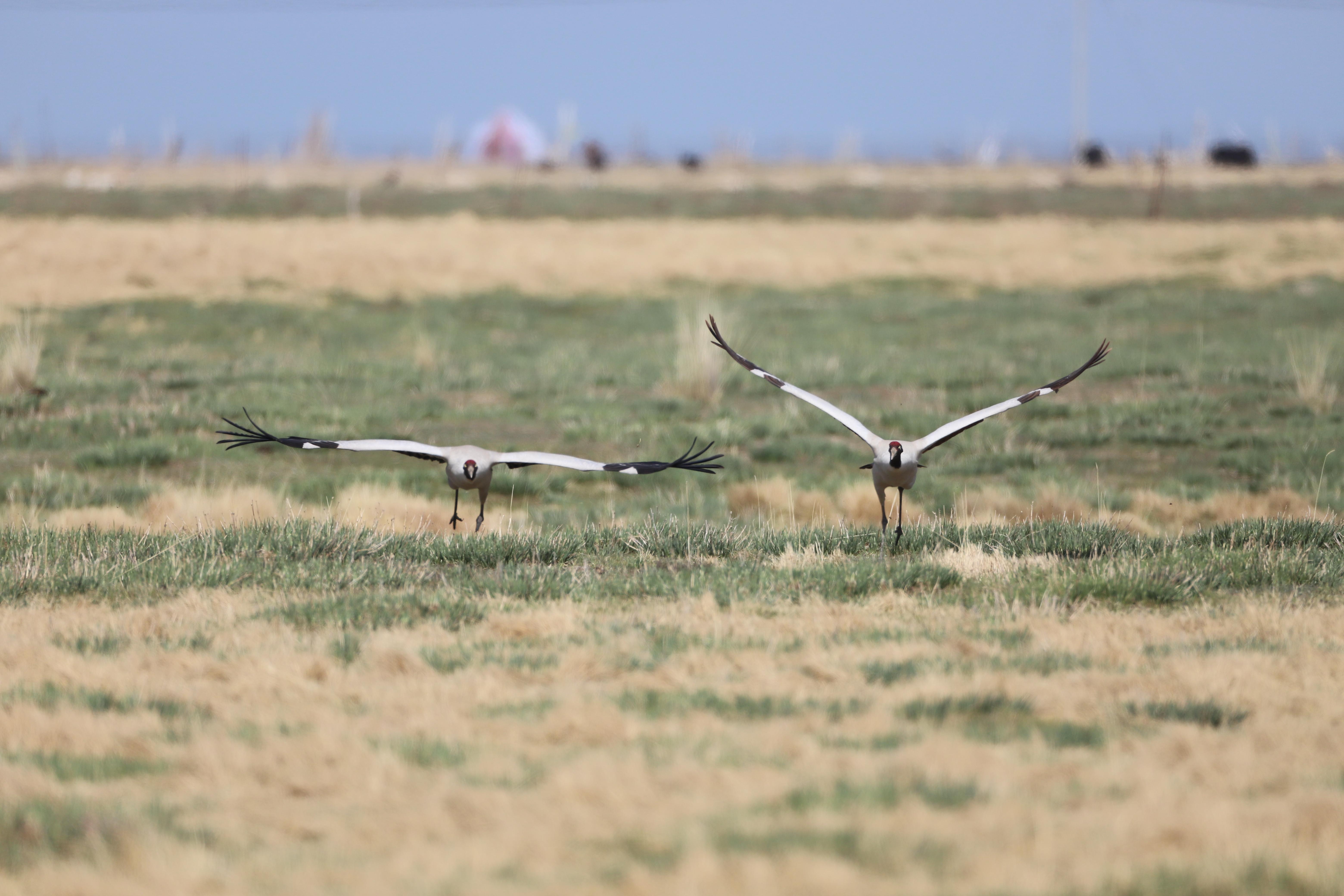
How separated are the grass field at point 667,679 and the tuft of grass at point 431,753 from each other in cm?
1

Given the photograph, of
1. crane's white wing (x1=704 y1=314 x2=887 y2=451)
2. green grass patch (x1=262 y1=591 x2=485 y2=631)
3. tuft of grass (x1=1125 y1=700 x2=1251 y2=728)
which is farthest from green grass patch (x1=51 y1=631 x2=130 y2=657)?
tuft of grass (x1=1125 y1=700 x2=1251 y2=728)

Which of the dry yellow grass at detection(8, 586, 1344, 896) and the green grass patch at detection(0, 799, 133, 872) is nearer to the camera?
the dry yellow grass at detection(8, 586, 1344, 896)

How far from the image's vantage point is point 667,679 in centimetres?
666

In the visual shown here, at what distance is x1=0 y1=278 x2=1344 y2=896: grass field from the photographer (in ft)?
15.3

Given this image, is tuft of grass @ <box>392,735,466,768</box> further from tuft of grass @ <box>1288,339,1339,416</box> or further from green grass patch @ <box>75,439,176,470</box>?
tuft of grass @ <box>1288,339,1339,416</box>

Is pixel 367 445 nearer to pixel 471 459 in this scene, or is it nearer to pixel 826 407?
pixel 471 459

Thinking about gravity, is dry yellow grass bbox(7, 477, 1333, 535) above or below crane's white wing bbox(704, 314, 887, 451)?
below

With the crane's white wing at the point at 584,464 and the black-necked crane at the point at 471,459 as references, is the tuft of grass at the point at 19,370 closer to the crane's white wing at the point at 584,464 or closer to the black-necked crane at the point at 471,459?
the black-necked crane at the point at 471,459

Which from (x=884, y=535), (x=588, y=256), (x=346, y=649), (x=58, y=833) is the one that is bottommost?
(x=58, y=833)

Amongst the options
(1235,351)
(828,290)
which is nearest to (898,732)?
(1235,351)

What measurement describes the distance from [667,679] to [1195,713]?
2.10 meters

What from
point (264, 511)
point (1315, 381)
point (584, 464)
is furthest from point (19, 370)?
point (1315, 381)

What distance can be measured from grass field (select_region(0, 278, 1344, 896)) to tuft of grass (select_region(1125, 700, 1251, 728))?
0.09 ft

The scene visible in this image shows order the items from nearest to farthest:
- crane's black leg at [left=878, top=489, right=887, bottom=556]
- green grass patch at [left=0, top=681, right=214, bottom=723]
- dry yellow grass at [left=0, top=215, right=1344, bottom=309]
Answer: green grass patch at [left=0, top=681, right=214, bottom=723] < crane's black leg at [left=878, top=489, right=887, bottom=556] < dry yellow grass at [left=0, top=215, right=1344, bottom=309]
